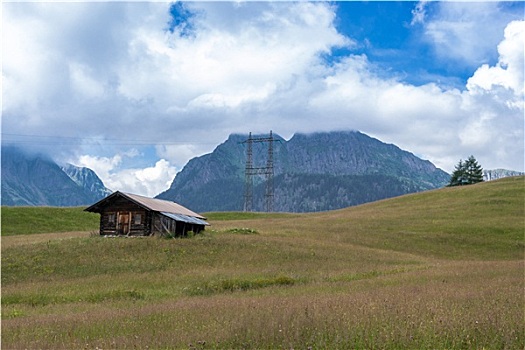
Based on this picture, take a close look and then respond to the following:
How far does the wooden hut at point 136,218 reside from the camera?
Result: 153ft

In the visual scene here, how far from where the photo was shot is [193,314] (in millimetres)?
11430

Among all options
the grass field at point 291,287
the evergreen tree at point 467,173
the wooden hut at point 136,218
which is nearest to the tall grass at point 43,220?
the grass field at point 291,287

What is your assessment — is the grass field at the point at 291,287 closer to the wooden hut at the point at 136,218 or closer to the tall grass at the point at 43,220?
the tall grass at the point at 43,220

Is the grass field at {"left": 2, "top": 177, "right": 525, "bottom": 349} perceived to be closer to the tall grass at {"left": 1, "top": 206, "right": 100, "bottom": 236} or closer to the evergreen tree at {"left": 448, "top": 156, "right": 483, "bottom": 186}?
the tall grass at {"left": 1, "top": 206, "right": 100, "bottom": 236}

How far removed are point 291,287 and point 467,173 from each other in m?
119

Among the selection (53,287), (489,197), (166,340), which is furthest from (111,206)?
(489,197)

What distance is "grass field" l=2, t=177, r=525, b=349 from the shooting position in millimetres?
8047

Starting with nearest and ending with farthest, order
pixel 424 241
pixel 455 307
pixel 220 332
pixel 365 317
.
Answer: pixel 220 332 → pixel 365 317 → pixel 455 307 → pixel 424 241

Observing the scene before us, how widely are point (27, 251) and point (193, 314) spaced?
96.3 feet

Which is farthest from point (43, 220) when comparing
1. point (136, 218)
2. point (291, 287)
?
point (291, 287)

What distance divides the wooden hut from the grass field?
6070mm

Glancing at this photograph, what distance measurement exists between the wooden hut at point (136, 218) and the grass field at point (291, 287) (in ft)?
19.9

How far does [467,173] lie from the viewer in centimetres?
12575

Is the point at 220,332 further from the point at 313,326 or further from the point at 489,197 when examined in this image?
the point at 489,197
